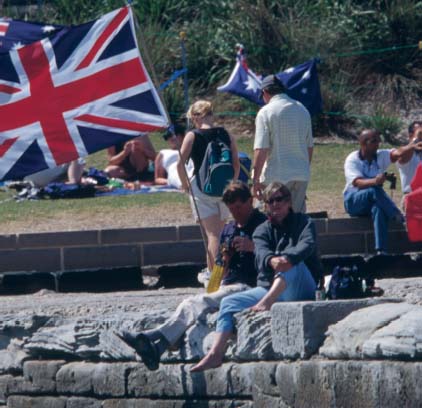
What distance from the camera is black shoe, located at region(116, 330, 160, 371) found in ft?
27.5

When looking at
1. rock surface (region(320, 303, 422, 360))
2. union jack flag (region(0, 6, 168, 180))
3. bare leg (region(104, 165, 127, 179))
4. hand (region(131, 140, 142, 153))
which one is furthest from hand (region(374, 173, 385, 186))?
bare leg (region(104, 165, 127, 179))

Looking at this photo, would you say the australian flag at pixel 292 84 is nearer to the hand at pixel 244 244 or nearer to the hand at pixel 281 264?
the hand at pixel 244 244

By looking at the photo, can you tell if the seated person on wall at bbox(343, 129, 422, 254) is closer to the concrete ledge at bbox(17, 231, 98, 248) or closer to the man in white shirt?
the man in white shirt

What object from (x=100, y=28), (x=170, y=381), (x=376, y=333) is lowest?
(x=170, y=381)

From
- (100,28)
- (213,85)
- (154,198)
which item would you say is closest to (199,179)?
(100,28)

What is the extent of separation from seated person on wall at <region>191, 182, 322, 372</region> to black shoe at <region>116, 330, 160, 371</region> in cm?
25

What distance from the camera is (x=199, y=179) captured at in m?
10.7

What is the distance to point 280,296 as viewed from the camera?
8234 mm

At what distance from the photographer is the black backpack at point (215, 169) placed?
34.8 feet

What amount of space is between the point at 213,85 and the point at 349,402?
1385 centimetres

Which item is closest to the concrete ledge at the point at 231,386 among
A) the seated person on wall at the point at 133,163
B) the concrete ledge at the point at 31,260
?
the concrete ledge at the point at 31,260

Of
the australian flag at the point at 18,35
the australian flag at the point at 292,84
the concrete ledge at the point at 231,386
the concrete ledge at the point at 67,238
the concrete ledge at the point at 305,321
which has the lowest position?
the concrete ledge at the point at 231,386

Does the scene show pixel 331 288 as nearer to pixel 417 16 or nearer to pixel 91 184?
pixel 91 184

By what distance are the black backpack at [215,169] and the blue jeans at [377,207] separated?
2104 mm
